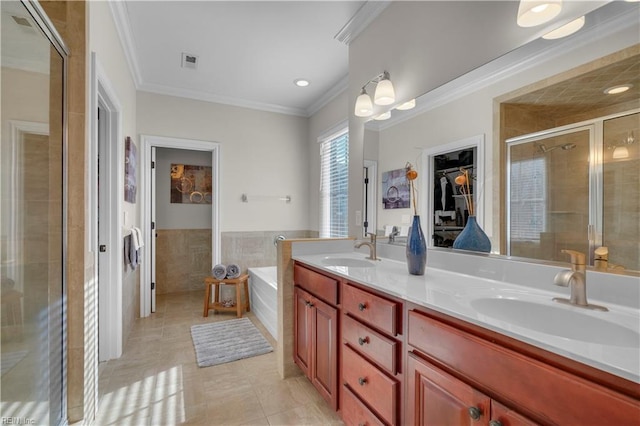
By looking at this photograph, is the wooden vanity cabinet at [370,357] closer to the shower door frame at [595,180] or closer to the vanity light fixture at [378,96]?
the shower door frame at [595,180]

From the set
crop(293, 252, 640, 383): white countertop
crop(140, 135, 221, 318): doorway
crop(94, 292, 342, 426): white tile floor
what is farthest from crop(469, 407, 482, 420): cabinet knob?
crop(140, 135, 221, 318): doorway

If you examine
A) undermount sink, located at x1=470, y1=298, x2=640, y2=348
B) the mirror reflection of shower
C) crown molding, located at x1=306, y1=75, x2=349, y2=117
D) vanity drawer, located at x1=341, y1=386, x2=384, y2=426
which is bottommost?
vanity drawer, located at x1=341, y1=386, x2=384, y2=426

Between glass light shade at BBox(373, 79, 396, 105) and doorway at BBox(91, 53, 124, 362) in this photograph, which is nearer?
glass light shade at BBox(373, 79, 396, 105)

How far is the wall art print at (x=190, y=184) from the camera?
4441 mm

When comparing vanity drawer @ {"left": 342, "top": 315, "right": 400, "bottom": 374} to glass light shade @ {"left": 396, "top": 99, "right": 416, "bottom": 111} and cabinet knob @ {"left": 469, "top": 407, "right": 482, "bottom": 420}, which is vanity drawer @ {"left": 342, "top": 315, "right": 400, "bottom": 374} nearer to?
cabinet knob @ {"left": 469, "top": 407, "right": 482, "bottom": 420}

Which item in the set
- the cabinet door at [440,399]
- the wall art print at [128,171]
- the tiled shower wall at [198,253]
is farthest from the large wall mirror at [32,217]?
the tiled shower wall at [198,253]

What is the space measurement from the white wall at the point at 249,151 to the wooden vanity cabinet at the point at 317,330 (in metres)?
2.05

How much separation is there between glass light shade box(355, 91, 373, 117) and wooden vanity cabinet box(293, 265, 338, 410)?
1.26 metres

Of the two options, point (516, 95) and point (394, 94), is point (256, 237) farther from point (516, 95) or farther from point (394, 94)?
point (516, 95)

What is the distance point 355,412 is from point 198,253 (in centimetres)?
374

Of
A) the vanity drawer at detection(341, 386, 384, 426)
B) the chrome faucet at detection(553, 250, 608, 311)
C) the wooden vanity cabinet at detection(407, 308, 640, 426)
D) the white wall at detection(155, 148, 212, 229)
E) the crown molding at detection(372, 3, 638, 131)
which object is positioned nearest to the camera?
the wooden vanity cabinet at detection(407, 308, 640, 426)

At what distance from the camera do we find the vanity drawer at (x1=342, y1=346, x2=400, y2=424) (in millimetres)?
1166

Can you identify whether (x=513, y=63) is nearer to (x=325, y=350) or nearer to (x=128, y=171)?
(x=325, y=350)

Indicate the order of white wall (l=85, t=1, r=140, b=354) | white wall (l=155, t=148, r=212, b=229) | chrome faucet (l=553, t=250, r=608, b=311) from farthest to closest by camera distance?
white wall (l=155, t=148, r=212, b=229) < white wall (l=85, t=1, r=140, b=354) < chrome faucet (l=553, t=250, r=608, b=311)
